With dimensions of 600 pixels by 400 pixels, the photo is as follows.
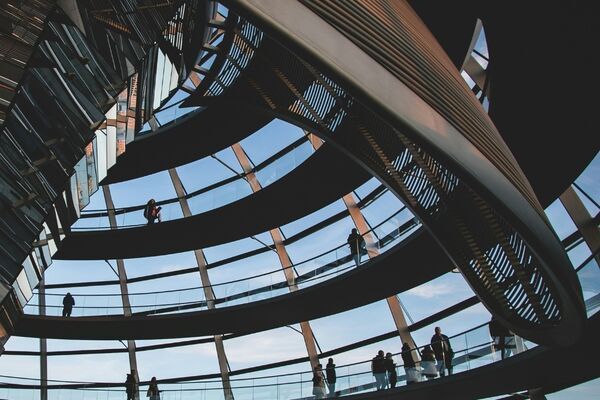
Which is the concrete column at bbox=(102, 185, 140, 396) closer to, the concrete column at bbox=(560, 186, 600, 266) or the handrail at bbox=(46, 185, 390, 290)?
the handrail at bbox=(46, 185, 390, 290)

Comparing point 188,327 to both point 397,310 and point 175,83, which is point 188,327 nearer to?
point 397,310

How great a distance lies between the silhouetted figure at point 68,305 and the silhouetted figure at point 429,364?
619 inches

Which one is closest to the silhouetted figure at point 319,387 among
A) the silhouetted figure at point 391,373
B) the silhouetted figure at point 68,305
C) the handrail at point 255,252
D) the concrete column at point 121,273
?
the silhouetted figure at point 391,373

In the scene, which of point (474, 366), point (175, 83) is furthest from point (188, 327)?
point (474, 366)

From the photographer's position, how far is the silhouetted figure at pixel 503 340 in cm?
1598

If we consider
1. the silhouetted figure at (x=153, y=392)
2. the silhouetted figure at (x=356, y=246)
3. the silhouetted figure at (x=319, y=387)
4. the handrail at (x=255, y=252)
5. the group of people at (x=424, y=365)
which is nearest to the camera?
the group of people at (x=424, y=365)

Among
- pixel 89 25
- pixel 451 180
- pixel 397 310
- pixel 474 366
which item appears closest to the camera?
pixel 89 25

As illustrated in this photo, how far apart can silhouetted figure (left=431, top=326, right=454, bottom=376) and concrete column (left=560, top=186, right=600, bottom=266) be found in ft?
15.3

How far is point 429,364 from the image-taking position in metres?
18.0

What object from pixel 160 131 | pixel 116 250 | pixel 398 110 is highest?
pixel 160 131

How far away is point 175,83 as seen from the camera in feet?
61.9

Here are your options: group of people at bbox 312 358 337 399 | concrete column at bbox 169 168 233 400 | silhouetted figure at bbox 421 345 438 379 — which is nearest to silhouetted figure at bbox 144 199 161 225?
concrete column at bbox 169 168 233 400

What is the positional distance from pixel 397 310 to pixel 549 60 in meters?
13.3

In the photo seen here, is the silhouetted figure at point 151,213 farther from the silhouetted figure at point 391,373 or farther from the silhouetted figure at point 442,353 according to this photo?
the silhouetted figure at point 442,353
